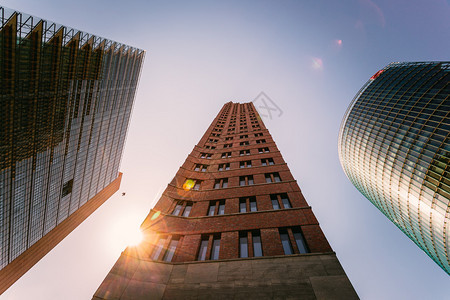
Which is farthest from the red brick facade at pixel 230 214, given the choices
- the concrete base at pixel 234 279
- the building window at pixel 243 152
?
the building window at pixel 243 152

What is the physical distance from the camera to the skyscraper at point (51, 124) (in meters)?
27.2

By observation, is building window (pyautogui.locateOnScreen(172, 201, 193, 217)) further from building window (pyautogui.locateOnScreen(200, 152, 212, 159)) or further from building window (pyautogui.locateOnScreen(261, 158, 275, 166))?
building window (pyautogui.locateOnScreen(200, 152, 212, 159))

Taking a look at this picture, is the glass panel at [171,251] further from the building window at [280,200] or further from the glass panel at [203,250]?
the building window at [280,200]

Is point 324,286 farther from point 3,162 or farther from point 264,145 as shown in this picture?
point 3,162

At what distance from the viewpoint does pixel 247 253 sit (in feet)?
46.3

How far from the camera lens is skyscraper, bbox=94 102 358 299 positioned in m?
11.0

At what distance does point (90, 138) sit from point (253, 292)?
5266 centimetres

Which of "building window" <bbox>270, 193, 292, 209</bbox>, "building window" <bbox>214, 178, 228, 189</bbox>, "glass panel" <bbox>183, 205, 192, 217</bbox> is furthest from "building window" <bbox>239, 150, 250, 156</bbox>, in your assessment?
"glass panel" <bbox>183, 205, 192, 217</bbox>

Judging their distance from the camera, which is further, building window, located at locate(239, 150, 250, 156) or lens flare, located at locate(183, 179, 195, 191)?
building window, located at locate(239, 150, 250, 156)

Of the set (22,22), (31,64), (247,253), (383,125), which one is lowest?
(247,253)

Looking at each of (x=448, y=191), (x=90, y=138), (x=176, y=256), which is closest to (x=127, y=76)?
(x=90, y=138)

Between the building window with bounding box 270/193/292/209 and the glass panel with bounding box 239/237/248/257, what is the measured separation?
475cm

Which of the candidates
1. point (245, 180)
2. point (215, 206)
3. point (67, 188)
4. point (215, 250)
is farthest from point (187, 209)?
point (67, 188)

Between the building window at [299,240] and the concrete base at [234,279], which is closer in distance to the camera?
the concrete base at [234,279]
